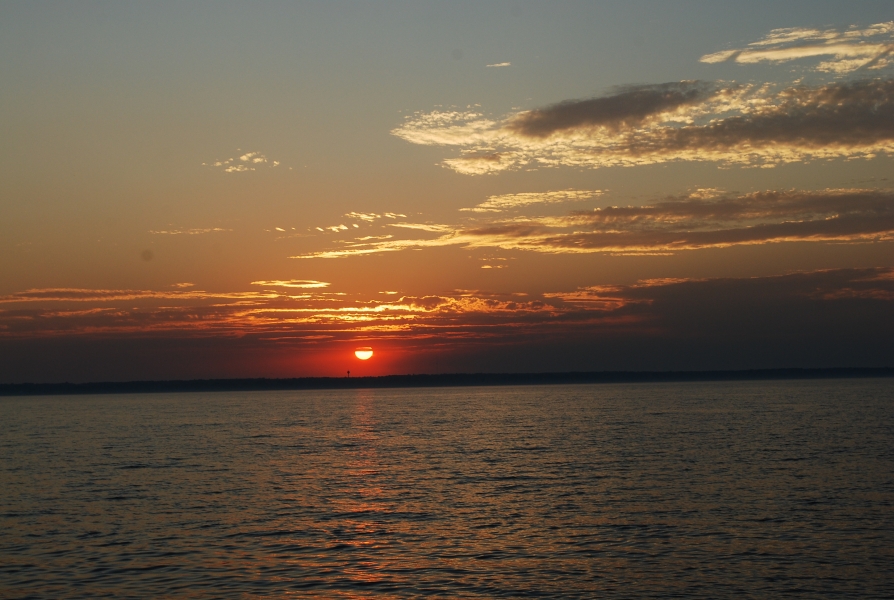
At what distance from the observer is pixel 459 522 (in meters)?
35.9

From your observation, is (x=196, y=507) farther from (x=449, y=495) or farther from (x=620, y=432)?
(x=620, y=432)

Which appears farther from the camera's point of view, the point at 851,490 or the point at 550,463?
the point at 550,463

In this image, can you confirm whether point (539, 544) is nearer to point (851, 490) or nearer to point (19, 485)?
point (851, 490)

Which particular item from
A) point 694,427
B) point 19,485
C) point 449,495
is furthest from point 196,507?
point 694,427

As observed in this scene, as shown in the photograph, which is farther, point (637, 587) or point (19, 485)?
point (19, 485)

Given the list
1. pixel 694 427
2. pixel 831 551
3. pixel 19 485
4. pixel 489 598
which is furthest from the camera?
pixel 694 427

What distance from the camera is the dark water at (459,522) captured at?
26.2m

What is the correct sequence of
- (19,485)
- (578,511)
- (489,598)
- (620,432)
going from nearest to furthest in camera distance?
(489,598) < (578,511) < (19,485) < (620,432)

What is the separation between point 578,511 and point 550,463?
20.6 metres

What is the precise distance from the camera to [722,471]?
5159 cm

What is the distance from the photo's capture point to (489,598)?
2439 centimetres

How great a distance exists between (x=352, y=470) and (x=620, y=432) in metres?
39.5

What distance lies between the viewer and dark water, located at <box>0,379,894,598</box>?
2622cm

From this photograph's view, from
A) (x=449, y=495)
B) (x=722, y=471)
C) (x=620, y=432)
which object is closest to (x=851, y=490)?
(x=722, y=471)
